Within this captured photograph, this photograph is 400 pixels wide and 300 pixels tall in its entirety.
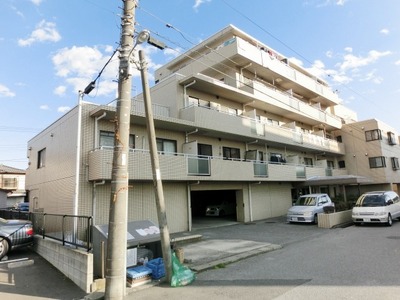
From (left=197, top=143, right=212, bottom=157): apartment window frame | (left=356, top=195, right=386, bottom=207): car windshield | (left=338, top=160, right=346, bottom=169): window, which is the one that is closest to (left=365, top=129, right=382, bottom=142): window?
(left=338, top=160, right=346, bottom=169): window

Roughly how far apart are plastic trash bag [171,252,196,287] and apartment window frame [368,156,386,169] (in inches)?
1158

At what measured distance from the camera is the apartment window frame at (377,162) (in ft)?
95.1

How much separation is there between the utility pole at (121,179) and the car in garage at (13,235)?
635cm

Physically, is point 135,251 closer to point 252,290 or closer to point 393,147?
point 252,290

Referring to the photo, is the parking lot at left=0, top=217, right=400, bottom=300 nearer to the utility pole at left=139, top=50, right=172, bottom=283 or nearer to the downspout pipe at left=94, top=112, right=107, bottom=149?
the utility pole at left=139, top=50, right=172, bottom=283

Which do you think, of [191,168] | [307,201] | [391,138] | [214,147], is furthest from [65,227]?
[391,138]

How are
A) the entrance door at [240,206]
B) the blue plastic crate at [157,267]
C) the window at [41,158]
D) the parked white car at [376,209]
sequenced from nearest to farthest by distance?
the blue plastic crate at [157,267], the parked white car at [376,209], the window at [41,158], the entrance door at [240,206]

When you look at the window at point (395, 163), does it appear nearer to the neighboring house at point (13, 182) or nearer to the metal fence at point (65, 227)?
the metal fence at point (65, 227)

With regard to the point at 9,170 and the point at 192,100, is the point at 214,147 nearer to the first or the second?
the point at 192,100

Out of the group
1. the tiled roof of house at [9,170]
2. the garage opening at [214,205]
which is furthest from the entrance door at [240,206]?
the tiled roof of house at [9,170]

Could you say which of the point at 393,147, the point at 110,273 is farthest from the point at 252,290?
the point at 393,147

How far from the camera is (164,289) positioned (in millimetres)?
6098

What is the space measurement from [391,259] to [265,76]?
19.1 metres

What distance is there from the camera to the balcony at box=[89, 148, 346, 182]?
36.9 ft
